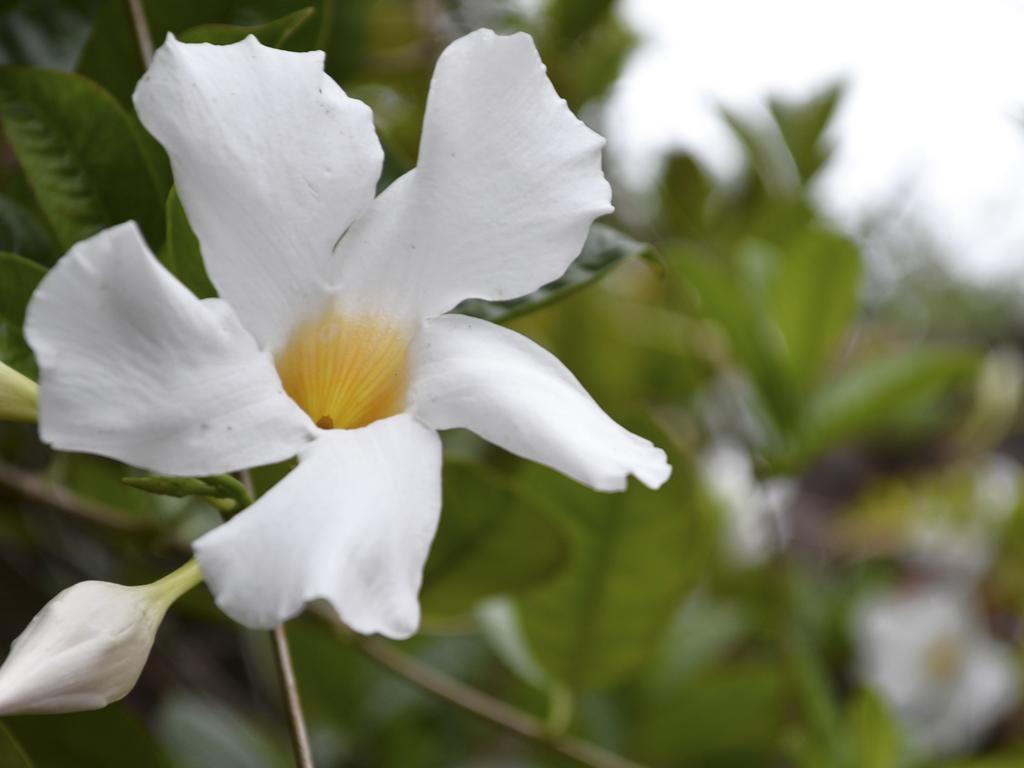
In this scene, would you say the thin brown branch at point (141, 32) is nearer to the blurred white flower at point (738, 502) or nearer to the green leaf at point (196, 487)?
the green leaf at point (196, 487)

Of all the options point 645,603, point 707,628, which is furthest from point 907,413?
point 645,603

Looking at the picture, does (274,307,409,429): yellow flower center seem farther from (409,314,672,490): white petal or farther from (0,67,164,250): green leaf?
(0,67,164,250): green leaf

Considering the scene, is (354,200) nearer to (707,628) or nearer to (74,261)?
(74,261)

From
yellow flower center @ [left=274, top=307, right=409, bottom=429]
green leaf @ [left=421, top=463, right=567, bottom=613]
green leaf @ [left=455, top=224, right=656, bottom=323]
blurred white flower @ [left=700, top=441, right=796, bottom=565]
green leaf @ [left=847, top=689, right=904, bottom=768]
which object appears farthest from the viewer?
blurred white flower @ [left=700, top=441, right=796, bottom=565]

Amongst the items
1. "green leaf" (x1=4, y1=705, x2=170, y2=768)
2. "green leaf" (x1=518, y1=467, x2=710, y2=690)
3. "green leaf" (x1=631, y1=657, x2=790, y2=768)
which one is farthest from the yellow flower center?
"green leaf" (x1=631, y1=657, x2=790, y2=768)

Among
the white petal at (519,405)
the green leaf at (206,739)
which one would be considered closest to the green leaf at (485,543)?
the white petal at (519,405)
